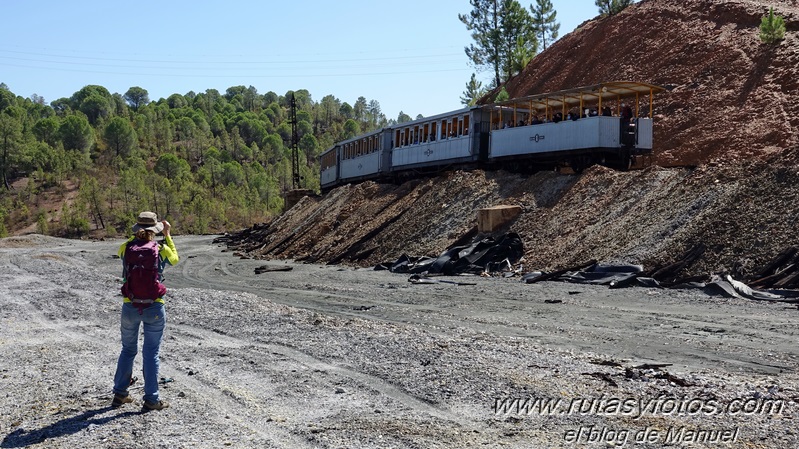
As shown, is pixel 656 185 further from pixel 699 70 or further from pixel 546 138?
pixel 699 70

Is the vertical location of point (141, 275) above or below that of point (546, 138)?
below

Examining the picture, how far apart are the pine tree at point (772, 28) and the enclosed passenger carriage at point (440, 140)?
52.8ft

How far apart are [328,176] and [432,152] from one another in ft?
60.4

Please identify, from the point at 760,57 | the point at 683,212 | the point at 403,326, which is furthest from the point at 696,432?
the point at 760,57

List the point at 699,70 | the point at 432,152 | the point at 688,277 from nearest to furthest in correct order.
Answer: the point at 688,277 < the point at 432,152 < the point at 699,70

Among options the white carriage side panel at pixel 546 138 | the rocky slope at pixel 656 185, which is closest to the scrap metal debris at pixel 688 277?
the rocky slope at pixel 656 185

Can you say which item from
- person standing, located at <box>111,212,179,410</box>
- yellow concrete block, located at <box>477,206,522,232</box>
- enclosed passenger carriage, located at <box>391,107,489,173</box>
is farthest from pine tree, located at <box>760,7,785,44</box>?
person standing, located at <box>111,212,179,410</box>

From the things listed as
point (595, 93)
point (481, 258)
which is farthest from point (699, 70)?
point (481, 258)

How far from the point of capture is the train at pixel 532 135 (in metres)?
24.7

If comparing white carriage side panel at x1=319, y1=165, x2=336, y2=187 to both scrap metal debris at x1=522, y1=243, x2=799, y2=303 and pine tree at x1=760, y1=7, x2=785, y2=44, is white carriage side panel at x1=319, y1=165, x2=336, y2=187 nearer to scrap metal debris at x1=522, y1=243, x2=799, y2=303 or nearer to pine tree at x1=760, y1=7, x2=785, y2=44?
pine tree at x1=760, y1=7, x2=785, y2=44

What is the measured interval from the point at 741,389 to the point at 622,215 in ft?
46.2

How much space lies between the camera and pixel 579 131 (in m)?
24.7

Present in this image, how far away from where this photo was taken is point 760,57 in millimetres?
35375

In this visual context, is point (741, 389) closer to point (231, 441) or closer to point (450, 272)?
point (231, 441)
